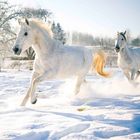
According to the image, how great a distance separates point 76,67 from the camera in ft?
25.7

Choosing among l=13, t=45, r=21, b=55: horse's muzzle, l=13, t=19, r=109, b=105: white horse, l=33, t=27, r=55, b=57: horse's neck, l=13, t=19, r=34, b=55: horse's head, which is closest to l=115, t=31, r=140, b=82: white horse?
l=13, t=19, r=109, b=105: white horse

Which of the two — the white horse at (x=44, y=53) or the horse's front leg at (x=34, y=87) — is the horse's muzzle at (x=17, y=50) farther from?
the horse's front leg at (x=34, y=87)

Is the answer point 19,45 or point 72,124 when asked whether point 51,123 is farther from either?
point 19,45

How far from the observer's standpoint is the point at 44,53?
6707 mm

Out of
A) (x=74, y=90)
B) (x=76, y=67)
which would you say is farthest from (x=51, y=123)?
(x=74, y=90)

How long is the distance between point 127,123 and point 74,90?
13.9ft

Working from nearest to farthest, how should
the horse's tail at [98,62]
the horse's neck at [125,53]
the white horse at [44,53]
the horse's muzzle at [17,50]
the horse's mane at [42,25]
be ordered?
1. the horse's muzzle at [17,50]
2. the white horse at [44,53]
3. the horse's mane at [42,25]
4. the horse's tail at [98,62]
5. the horse's neck at [125,53]

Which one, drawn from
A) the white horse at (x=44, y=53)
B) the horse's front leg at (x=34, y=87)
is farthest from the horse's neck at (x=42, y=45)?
the horse's front leg at (x=34, y=87)

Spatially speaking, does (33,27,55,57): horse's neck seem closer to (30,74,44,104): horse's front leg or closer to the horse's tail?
(30,74,44,104): horse's front leg

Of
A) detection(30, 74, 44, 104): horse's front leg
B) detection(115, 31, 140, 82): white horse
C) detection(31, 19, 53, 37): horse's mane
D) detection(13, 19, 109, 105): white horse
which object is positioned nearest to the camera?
detection(30, 74, 44, 104): horse's front leg

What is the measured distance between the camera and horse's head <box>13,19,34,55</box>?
6074 millimetres

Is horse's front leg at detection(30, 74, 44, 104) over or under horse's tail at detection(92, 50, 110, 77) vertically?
under

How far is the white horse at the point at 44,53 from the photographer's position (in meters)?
6.28

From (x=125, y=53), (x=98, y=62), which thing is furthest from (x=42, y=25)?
(x=125, y=53)
